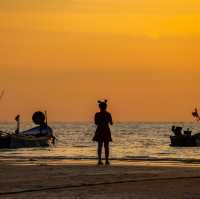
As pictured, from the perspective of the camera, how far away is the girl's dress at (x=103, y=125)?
2475cm

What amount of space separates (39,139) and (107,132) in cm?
5945

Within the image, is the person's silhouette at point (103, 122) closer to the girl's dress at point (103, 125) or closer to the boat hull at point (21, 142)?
the girl's dress at point (103, 125)

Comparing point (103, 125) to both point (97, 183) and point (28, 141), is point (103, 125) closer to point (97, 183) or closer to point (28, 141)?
point (97, 183)

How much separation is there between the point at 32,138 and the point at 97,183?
6540 centimetres

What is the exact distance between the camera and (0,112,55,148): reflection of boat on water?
75750mm

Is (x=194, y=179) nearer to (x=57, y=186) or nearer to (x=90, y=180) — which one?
(x=90, y=180)

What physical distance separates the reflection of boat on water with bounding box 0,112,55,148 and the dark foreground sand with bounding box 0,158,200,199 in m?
52.9

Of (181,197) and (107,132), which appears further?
(107,132)

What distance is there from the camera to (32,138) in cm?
8244

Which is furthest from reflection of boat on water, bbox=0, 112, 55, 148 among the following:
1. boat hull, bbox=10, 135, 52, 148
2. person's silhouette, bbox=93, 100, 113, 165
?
person's silhouette, bbox=93, 100, 113, 165

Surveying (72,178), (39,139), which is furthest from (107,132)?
(39,139)

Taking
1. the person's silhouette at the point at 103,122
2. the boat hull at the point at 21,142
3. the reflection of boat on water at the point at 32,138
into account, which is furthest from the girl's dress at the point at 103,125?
the boat hull at the point at 21,142

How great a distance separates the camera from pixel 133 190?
1623 centimetres

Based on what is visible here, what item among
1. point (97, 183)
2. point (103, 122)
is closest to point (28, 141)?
point (103, 122)
